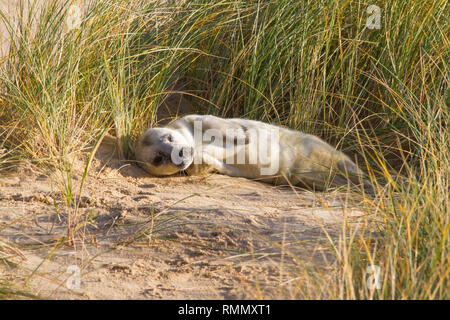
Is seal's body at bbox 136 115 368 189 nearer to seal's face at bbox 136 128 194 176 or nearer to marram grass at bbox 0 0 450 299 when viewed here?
seal's face at bbox 136 128 194 176

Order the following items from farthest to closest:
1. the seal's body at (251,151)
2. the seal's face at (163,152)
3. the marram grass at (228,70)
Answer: the seal's body at (251,151) < the seal's face at (163,152) < the marram grass at (228,70)

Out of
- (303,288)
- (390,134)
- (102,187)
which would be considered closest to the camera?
(303,288)

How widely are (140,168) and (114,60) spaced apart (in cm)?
89

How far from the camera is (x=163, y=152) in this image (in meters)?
4.18

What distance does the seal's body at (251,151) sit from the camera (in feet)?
14.3

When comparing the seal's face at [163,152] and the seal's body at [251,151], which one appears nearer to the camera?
the seal's face at [163,152]

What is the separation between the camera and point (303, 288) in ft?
7.68

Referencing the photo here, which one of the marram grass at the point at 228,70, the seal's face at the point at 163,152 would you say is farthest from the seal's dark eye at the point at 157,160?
the marram grass at the point at 228,70

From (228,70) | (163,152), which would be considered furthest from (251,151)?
(228,70)

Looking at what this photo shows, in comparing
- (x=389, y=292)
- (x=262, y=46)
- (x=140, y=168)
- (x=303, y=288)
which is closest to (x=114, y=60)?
(x=140, y=168)

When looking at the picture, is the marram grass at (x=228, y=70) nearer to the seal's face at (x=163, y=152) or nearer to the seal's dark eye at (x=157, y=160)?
the seal's face at (x=163, y=152)

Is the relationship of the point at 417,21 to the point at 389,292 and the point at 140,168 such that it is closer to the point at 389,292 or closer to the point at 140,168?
the point at 140,168

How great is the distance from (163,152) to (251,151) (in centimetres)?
76

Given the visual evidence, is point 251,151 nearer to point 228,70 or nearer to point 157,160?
point 157,160
